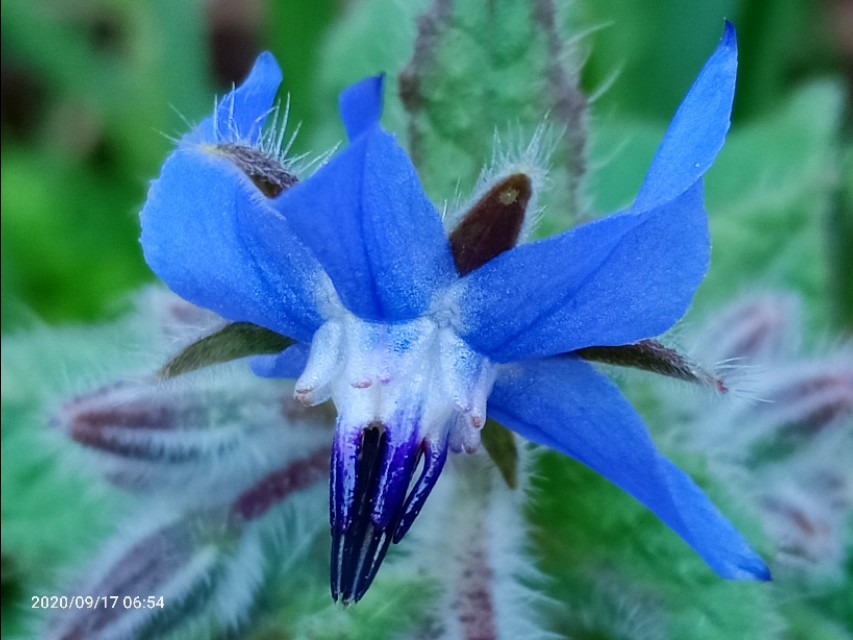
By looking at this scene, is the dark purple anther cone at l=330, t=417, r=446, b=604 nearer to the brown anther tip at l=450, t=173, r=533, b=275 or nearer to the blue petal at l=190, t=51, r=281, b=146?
the brown anther tip at l=450, t=173, r=533, b=275

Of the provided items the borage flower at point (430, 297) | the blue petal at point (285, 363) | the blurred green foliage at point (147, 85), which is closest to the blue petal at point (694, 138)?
→ the borage flower at point (430, 297)

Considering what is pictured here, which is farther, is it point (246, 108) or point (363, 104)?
point (246, 108)

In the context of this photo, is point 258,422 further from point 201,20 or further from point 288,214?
point 201,20

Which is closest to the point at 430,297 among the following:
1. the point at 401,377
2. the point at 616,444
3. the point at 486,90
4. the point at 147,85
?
the point at 401,377

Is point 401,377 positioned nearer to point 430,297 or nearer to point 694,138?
point 430,297

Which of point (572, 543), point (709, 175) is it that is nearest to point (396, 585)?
point (572, 543)

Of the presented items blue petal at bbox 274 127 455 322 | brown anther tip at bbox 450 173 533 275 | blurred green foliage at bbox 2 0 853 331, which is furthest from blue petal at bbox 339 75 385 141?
blurred green foliage at bbox 2 0 853 331
